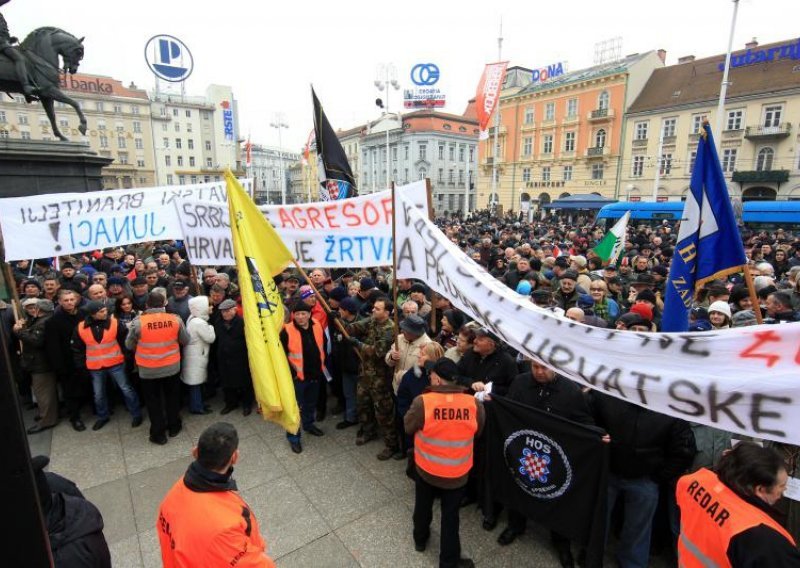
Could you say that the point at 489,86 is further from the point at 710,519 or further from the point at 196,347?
the point at 710,519

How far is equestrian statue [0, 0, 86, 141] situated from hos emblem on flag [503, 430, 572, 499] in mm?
14126

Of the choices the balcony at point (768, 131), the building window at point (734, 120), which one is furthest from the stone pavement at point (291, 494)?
the building window at point (734, 120)

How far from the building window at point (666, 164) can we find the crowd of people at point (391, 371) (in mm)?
41039

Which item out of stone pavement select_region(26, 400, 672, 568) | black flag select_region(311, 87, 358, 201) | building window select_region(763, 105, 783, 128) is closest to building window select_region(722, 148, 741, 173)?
building window select_region(763, 105, 783, 128)

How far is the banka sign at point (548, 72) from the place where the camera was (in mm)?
52156

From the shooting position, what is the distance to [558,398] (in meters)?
3.40

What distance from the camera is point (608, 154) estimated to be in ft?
154

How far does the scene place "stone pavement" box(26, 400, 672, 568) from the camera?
361cm

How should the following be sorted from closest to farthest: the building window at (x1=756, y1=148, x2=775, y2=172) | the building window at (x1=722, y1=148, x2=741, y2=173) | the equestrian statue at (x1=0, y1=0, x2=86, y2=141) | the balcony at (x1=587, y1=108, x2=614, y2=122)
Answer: the equestrian statue at (x1=0, y1=0, x2=86, y2=141) < the building window at (x1=756, y1=148, x2=775, y2=172) < the building window at (x1=722, y1=148, x2=741, y2=173) < the balcony at (x1=587, y1=108, x2=614, y2=122)

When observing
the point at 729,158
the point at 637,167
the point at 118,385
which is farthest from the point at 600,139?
the point at 118,385

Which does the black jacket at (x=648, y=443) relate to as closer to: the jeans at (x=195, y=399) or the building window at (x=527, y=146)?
the jeans at (x=195, y=399)

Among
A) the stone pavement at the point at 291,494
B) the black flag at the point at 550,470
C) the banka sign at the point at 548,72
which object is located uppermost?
the banka sign at the point at 548,72

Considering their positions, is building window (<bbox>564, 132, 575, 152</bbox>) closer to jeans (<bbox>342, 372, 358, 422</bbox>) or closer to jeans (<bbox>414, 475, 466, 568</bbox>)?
jeans (<bbox>342, 372, 358, 422</bbox>)

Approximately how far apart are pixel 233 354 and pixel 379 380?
6.58 ft
